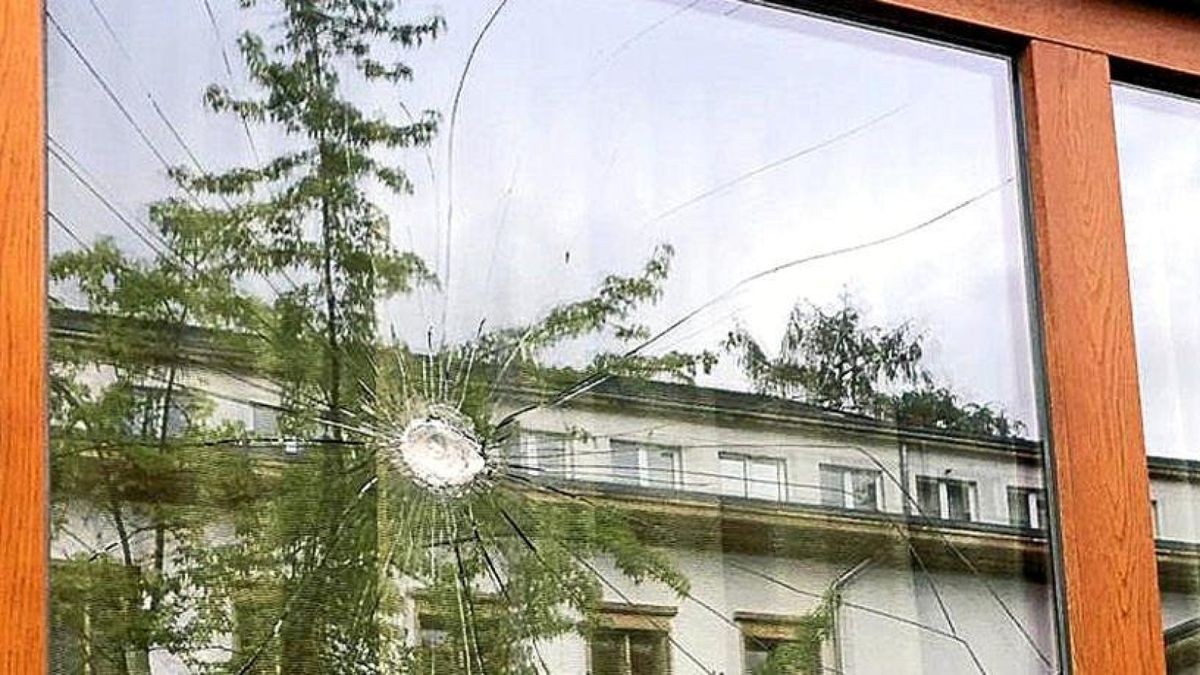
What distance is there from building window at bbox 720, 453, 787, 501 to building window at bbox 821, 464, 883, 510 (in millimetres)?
42

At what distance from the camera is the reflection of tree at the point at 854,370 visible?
172 centimetres

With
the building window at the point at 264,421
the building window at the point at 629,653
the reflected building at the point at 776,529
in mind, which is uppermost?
the building window at the point at 264,421

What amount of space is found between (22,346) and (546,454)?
0.43 meters

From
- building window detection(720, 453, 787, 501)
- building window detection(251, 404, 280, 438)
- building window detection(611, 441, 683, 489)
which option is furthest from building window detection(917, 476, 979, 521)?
building window detection(251, 404, 280, 438)

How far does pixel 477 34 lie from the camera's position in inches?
65.1

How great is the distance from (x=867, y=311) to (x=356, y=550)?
1.76 feet

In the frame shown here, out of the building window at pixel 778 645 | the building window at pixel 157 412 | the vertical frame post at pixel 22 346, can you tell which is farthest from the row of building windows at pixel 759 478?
the vertical frame post at pixel 22 346

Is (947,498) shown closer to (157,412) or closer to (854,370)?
(854,370)

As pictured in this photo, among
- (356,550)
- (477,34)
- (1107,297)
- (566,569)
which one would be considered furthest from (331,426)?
(1107,297)

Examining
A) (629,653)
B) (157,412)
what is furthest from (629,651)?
(157,412)

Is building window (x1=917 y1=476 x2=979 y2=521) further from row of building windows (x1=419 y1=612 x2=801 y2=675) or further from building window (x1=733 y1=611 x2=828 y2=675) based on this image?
row of building windows (x1=419 y1=612 x2=801 y2=675)

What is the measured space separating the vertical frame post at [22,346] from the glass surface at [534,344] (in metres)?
0.04

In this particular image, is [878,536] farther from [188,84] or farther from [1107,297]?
[188,84]

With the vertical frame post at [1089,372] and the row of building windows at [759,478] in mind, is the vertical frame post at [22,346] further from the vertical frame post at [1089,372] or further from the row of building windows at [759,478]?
the vertical frame post at [1089,372]
